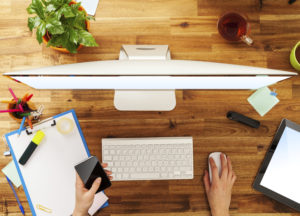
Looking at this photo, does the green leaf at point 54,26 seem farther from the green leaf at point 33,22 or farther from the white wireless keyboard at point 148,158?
the white wireless keyboard at point 148,158

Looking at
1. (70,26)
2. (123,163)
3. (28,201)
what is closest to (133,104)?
(123,163)

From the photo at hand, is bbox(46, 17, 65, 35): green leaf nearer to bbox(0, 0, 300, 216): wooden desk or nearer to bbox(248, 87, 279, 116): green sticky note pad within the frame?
bbox(0, 0, 300, 216): wooden desk

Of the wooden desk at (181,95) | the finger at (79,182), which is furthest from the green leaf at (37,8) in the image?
the finger at (79,182)

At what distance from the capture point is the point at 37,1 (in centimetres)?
68

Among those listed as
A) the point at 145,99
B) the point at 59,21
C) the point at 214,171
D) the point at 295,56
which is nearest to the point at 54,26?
the point at 59,21

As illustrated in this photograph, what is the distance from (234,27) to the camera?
943mm

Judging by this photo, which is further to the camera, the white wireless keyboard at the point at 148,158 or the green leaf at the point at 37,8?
the white wireless keyboard at the point at 148,158

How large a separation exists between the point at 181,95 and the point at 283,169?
1.68 ft

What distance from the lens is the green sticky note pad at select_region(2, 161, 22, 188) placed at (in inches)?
36.5

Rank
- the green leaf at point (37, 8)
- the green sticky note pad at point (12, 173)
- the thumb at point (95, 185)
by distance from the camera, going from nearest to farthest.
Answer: the green leaf at point (37, 8) → the thumb at point (95, 185) → the green sticky note pad at point (12, 173)

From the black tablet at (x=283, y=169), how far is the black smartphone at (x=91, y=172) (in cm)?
62

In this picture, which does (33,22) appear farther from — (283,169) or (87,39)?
(283,169)

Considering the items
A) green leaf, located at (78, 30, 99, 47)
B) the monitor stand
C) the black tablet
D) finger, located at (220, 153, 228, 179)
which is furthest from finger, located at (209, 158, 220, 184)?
green leaf, located at (78, 30, 99, 47)

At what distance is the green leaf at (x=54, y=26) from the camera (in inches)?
27.7
